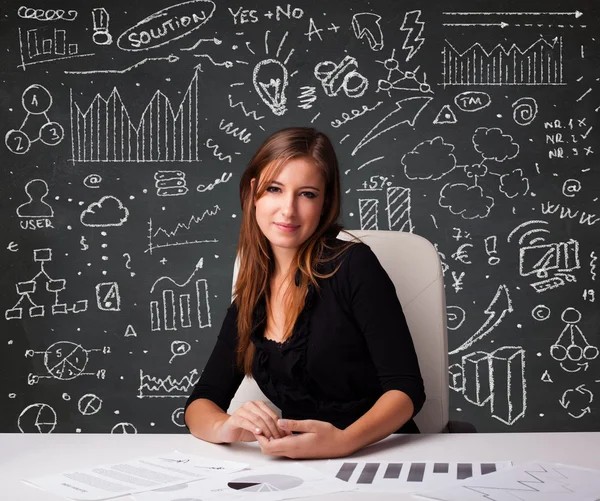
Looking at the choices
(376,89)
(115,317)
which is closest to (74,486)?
(115,317)

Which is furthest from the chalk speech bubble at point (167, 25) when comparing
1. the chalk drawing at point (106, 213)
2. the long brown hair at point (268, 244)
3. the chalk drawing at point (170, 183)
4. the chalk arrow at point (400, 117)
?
the long brown hair at point (268, 244)

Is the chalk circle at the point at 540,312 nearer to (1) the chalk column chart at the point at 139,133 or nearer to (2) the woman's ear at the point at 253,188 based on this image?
(1) the chalk column chart at the point at 139,133

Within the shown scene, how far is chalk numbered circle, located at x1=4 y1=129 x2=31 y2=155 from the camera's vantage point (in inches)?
140

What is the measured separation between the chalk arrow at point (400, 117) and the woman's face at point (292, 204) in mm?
1826

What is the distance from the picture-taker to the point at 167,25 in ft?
11.6

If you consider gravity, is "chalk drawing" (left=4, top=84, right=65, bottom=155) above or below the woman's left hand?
above

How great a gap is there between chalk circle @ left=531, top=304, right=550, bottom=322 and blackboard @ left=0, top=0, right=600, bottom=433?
1 cm

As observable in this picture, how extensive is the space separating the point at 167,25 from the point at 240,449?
261cm

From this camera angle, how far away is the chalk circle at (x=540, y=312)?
3.48 metres

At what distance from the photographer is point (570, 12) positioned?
347 centimetres

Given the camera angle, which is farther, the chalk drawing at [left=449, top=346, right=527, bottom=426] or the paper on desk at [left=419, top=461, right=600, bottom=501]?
the chalk drawing at [left=449, top=346, right=527, bottom=426]

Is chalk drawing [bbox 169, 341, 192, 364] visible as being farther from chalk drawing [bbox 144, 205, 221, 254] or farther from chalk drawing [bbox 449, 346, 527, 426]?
chalk drawing [bbox 449, 346, 527, 426]

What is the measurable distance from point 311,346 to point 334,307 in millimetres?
101

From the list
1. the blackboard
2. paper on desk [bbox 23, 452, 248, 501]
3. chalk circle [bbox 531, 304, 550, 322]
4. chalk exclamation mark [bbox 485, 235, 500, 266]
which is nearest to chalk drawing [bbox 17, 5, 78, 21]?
the blackboard
